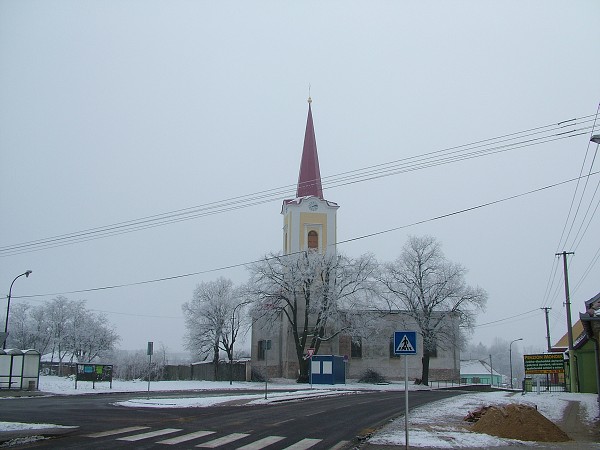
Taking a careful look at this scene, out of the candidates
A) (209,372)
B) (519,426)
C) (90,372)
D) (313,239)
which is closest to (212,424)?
(519,426)

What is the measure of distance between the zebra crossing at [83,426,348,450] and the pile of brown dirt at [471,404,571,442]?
4.39m

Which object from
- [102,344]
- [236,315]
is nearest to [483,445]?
[236,315]

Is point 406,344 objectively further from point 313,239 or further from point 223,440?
point 313,239

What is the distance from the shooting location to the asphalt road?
1420cm

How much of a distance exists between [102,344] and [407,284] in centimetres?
5017

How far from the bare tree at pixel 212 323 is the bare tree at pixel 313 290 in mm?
14486

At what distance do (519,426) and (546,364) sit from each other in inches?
809

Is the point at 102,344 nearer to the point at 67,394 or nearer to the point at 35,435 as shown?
the point at 67,394

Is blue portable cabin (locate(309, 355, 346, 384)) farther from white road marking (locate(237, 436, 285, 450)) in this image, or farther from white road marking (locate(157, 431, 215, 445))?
white road marking (locate(237, 436, 285, 450))

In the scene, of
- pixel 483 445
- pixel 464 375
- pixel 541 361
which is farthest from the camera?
pixel 464 375

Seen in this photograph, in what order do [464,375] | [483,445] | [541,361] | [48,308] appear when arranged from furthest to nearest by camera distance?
[464,375]
[48,308]
[541,361]
[483,445]

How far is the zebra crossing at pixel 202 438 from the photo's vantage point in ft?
45.8

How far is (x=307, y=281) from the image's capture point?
5394 cm

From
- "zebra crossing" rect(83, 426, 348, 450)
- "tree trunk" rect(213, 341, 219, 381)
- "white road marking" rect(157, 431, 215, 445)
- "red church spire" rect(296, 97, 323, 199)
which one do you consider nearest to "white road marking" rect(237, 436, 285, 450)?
"zebra crossing" rect(83, 426, 348, 450)
